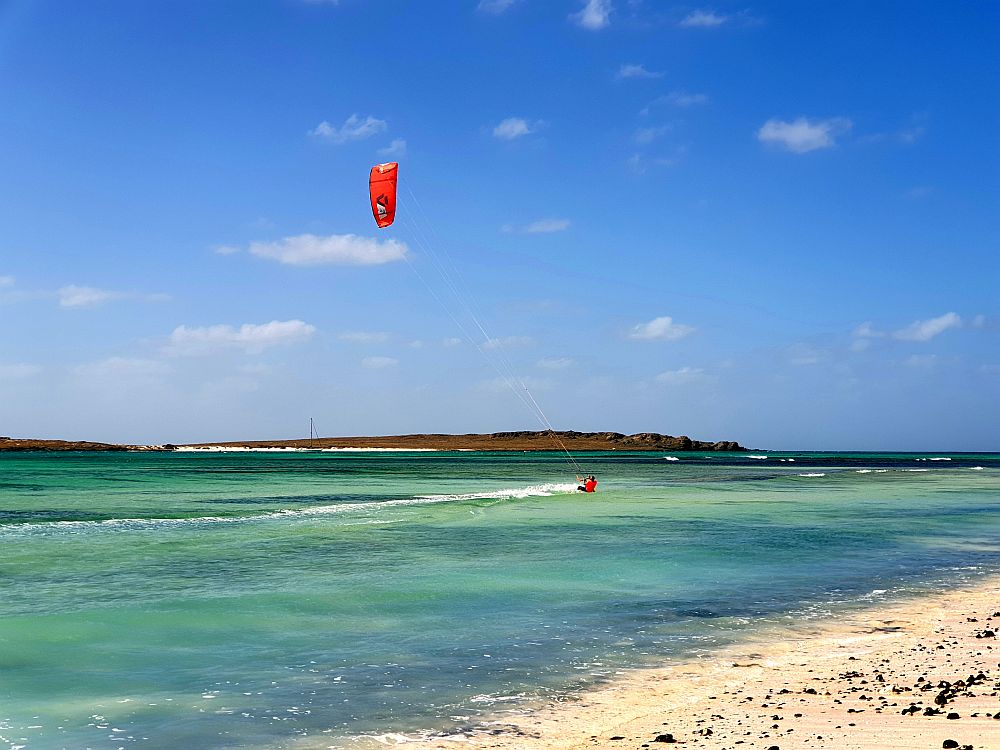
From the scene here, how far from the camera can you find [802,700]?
745 centimetres

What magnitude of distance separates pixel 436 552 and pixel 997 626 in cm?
1084

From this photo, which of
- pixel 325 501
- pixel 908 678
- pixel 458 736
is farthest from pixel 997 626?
pixel 325 501

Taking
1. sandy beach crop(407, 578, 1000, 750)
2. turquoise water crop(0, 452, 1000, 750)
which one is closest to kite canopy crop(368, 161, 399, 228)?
turquoise water crop(0, 452, 1000, 750)

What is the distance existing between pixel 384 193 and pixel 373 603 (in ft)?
53.7

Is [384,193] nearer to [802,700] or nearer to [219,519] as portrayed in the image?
[219,519]

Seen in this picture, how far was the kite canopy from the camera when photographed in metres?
25.8

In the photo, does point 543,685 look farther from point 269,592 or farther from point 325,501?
point 325,501

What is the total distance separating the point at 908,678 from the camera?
26.6 ft

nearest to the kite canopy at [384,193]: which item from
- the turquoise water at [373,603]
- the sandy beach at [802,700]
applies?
the turquoise water at [373,603]

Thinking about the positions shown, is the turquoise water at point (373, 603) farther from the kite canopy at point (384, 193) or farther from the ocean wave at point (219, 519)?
the kite canopy at point (384, 193)

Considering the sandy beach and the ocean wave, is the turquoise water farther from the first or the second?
the sandy beach

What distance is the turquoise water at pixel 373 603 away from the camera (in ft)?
25.3

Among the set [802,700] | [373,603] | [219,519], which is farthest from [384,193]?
[802,700]

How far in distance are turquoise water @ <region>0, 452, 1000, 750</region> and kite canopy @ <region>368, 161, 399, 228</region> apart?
30.4 ft
